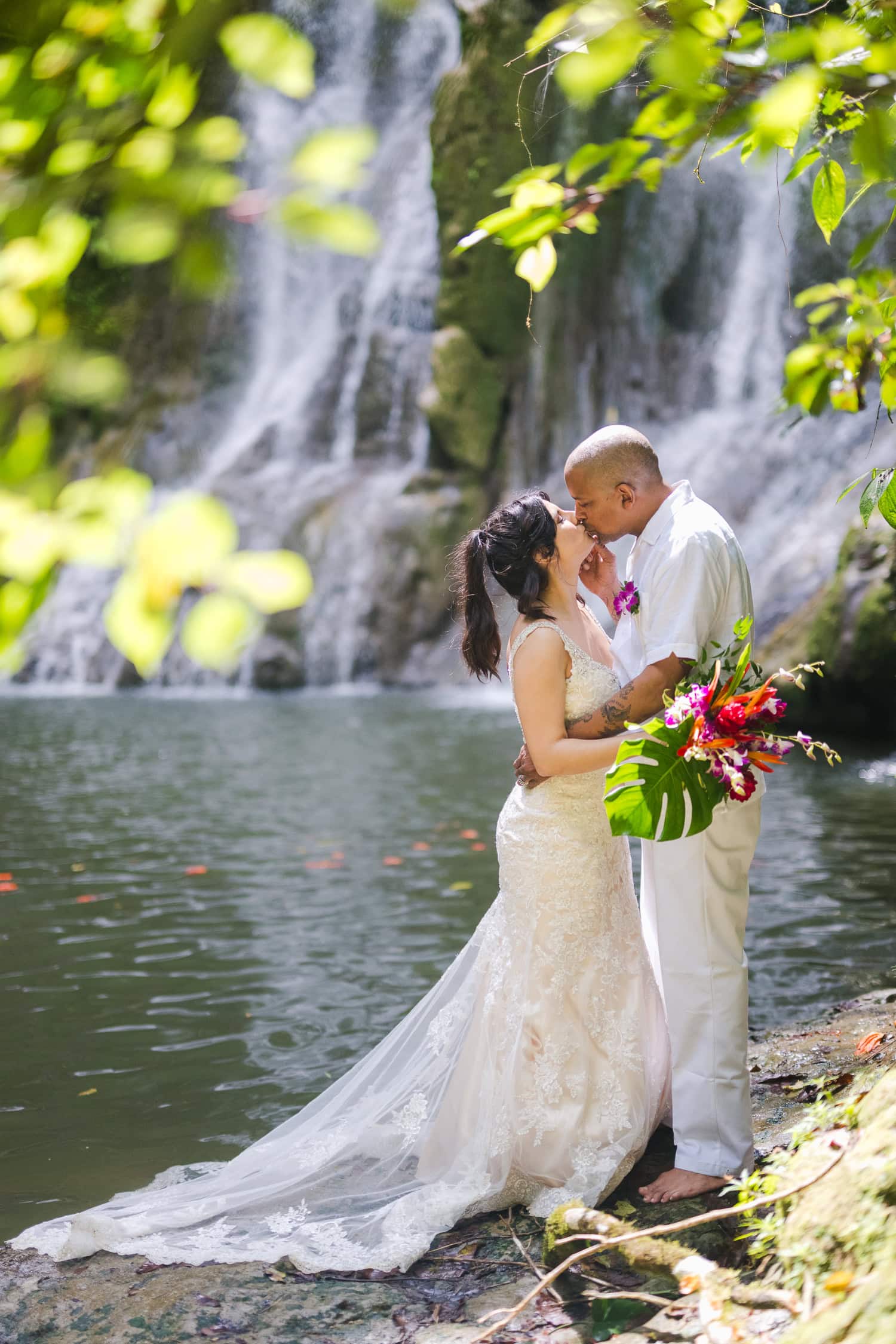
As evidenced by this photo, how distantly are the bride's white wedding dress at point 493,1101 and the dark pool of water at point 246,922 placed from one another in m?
0.80

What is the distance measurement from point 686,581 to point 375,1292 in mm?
2135

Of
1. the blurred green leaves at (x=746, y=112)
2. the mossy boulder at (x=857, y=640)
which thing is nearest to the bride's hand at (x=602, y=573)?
the blurred green leaves at (x=746, y=112)

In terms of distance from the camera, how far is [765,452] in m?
20.2

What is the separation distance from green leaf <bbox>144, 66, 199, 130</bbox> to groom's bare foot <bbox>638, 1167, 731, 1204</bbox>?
297 cm

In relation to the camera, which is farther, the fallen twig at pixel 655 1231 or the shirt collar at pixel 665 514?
the shirt collar at pixel 665 514

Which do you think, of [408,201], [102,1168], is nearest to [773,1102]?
[102,1168]

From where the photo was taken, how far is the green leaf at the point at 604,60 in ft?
5.00

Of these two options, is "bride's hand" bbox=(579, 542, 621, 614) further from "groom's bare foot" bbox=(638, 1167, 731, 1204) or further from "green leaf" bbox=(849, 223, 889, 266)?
"groom's bare foot" bbox=(638, 1167, 731, 1204)

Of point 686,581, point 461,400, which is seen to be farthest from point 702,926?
point 461,400

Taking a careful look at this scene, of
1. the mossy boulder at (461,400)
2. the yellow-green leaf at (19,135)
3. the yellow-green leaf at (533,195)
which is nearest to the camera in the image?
the yellow-green leaf at (19,135)

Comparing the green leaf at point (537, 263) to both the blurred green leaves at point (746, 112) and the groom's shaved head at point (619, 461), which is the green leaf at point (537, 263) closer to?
the blurred green leaves at point (746, 112)

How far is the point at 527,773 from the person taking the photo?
3.89 m

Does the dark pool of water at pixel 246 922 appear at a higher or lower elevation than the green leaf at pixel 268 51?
lower

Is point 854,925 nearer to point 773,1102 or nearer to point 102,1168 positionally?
point 773,1102
